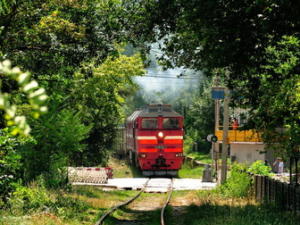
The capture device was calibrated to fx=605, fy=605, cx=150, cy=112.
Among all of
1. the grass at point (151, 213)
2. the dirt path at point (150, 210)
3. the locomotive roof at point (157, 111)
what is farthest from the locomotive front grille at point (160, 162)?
the grass at point (151, 213)

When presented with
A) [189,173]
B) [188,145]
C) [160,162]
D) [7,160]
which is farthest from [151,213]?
[188,145]

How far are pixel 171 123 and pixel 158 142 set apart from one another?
1554 mm

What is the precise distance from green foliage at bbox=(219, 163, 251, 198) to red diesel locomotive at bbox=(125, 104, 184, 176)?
48.3 ft

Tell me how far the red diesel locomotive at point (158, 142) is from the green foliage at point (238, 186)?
1472 centimetres

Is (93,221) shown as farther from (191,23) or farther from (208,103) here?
(208,103)

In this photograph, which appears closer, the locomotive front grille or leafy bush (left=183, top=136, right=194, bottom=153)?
the locomotive front grille

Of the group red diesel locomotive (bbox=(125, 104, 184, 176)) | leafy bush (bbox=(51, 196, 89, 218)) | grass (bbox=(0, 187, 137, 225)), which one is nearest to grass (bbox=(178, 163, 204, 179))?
red diesel locomotive (bbox=(125, 104, 184, 176))

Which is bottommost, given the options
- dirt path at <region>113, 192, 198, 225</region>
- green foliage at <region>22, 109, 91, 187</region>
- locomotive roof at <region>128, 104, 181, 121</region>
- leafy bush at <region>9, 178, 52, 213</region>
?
dirt path at <region>113, 192, 198, 225</region>

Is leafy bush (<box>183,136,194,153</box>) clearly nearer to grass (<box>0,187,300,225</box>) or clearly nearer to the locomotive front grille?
the locomotive front grille

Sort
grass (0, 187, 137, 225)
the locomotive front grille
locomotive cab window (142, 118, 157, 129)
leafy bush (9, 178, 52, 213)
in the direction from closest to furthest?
grass (0, 187, 137, 225)
leafy bush (9, 178, 52, 213)
the locomotive front grille
locomotive cab window (142, 118, 157, 129)

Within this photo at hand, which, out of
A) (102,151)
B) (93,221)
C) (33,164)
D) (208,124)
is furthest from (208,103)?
(93,221)

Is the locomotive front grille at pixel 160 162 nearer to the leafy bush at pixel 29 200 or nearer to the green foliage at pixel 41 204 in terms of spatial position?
the green foliage at pixel 41 204

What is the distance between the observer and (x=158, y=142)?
3728 centimetres

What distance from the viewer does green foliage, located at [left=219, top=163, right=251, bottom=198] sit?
2048 centimetres
